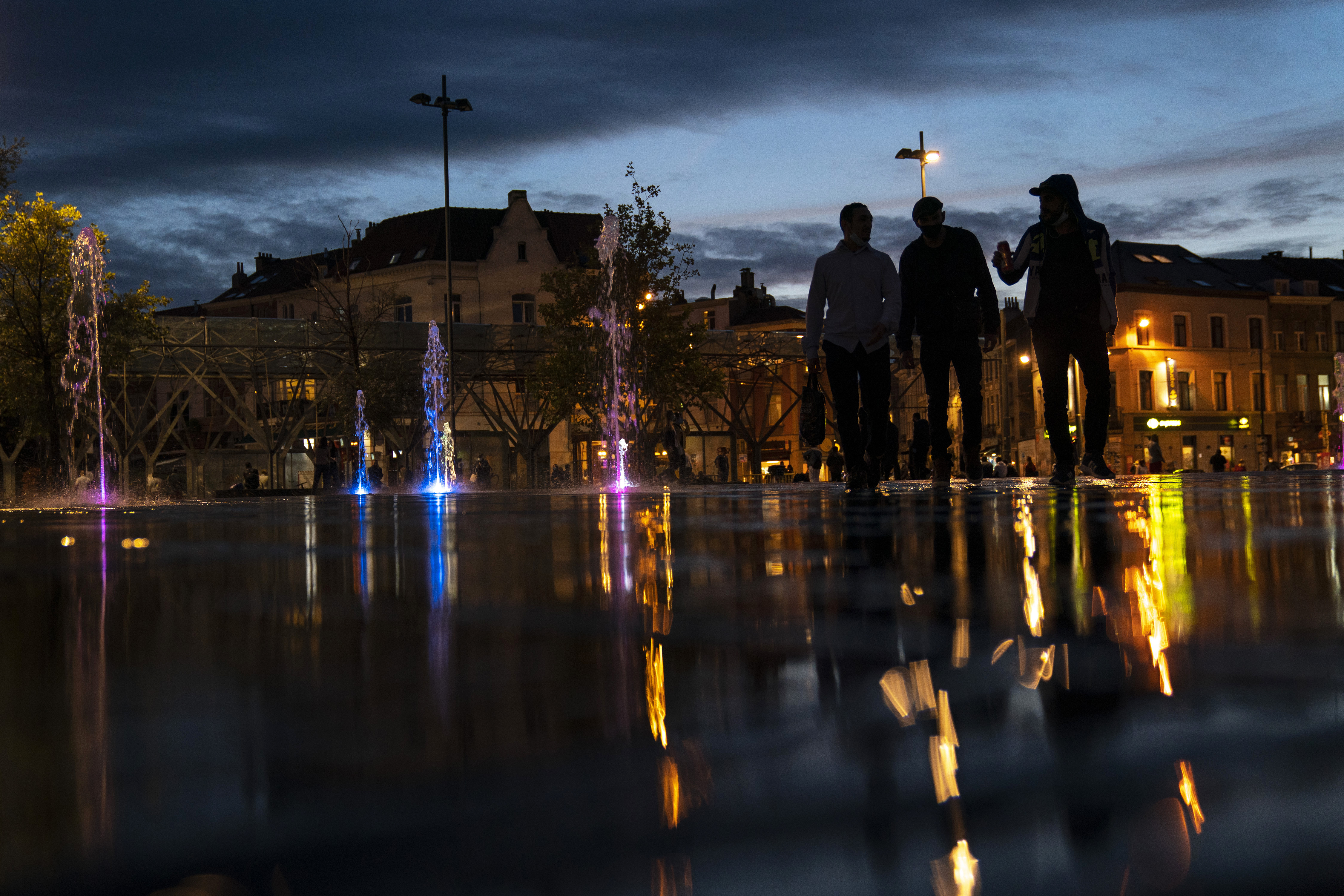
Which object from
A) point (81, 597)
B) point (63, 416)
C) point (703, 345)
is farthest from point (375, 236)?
point (81, 597)

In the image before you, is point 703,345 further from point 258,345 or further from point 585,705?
point 585,705

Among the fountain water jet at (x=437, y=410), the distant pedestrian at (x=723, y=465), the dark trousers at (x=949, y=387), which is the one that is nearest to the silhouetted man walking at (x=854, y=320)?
the dark trousers at (x=949, y=387)

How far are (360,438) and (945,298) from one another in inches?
1151

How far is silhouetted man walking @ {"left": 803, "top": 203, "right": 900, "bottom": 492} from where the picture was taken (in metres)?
8.05

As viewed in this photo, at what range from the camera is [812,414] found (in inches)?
354

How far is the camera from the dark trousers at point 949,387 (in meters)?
8.43

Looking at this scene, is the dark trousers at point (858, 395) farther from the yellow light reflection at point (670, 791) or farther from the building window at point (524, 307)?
the building window at point (524, 307)

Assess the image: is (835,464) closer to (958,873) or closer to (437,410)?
(958,873)

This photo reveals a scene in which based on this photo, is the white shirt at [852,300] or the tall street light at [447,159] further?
the tall street light at [447,159]

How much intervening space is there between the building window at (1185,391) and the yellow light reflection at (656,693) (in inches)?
2632

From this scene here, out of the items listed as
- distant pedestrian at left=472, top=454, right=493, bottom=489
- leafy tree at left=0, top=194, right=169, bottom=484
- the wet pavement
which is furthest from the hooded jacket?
distant pedestrian at left=472, top=454, right=493, bottom=489

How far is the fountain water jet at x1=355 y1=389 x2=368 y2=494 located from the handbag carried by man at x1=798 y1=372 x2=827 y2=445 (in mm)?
24793

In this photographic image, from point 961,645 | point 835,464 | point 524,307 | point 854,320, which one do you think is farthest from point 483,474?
point 961,645

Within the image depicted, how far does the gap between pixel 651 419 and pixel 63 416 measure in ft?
56.8
